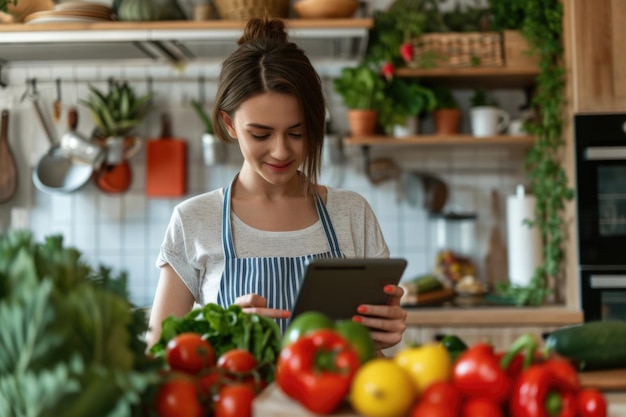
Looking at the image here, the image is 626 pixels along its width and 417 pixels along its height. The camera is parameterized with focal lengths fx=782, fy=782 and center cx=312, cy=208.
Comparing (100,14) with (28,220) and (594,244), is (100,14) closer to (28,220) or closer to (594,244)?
(28,220)

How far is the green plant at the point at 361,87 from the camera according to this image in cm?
312

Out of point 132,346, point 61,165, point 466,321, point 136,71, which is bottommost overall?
point 466,321

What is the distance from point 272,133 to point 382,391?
2.75 feet

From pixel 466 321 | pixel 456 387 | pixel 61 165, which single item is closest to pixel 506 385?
pixel 456 387

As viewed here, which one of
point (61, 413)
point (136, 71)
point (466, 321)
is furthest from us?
point (136, 71)

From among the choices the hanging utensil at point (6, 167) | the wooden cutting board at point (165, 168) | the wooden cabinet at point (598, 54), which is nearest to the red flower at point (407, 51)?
the wooden cabinet at point (598, 54)

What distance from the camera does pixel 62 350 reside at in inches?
31.1

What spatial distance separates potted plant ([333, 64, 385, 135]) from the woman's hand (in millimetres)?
1879

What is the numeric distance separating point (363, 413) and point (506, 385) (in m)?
0.16

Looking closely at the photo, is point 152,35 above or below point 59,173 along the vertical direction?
above

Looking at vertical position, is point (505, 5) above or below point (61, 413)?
above

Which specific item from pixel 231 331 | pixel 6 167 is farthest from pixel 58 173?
pixel 231 331

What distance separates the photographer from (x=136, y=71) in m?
3.46

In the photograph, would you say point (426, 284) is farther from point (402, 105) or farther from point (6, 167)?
point (6, 167)
